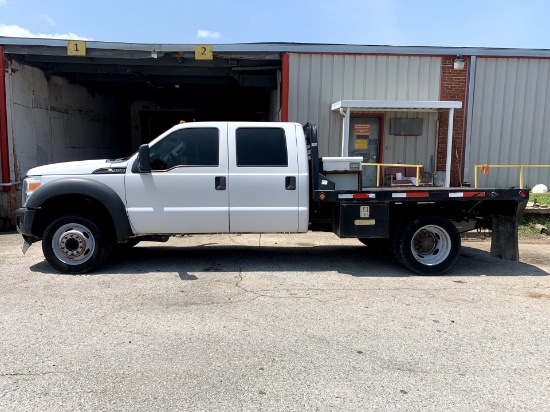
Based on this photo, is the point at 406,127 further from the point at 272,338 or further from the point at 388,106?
the point at 272,338

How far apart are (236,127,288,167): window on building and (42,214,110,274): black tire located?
2241 mm

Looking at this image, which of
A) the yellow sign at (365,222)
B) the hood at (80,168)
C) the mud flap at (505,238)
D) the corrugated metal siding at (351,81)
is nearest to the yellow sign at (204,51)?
the corrugated metal siding at (351,81)

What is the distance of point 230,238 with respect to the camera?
8.84 meters

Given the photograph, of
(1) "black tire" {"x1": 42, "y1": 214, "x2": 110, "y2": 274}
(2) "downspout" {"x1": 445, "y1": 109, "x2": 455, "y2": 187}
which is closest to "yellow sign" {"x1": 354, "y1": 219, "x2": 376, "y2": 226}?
(1) "black tire" {"x1": 42, "y1": 214, "x2": 110, "y2": 274}

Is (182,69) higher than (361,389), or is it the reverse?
(182,69)

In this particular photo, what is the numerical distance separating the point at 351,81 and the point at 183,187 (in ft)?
21.4

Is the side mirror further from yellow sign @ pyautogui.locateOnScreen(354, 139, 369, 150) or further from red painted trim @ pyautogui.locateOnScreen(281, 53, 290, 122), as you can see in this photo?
yellow sign @ pyautogui.locateOnScreen(354, 139, 369, 150)

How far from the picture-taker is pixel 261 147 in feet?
20.1

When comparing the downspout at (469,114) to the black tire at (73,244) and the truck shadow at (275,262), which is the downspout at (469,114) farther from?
the black tire at (73,244)

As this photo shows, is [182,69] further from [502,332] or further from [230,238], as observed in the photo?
Answer: [502,332]

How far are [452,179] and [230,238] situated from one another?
6.35 meters

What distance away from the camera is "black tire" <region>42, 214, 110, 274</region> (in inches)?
233

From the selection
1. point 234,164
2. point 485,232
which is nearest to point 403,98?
point 485,232

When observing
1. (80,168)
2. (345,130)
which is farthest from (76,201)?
(345,130)
